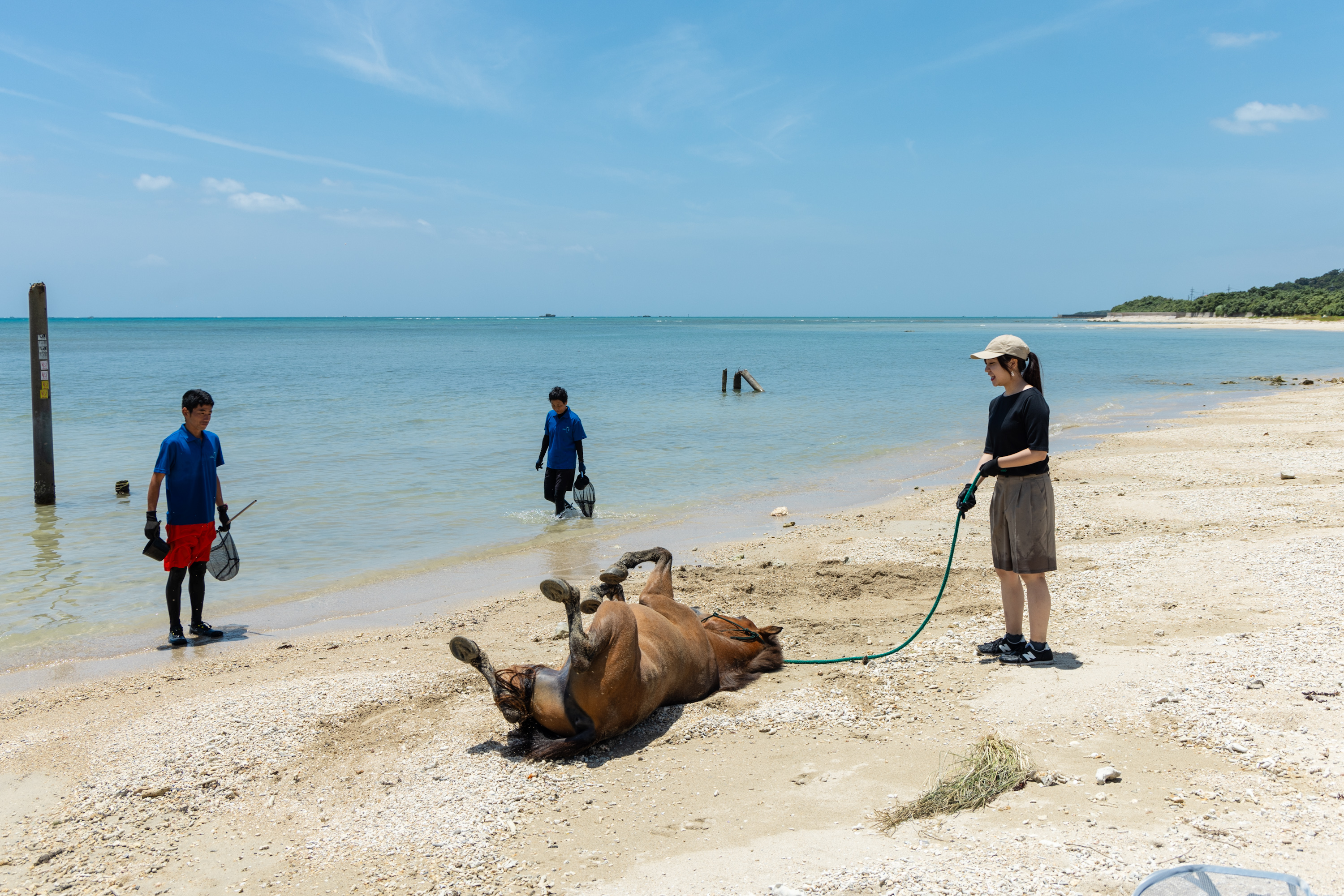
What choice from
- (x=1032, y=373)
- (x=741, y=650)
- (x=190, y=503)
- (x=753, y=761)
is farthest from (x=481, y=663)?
(x=190, y=503)

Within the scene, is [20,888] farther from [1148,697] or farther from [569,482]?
[569,482]

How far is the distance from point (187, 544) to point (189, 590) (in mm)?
495

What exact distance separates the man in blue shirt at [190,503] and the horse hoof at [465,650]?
3591mm

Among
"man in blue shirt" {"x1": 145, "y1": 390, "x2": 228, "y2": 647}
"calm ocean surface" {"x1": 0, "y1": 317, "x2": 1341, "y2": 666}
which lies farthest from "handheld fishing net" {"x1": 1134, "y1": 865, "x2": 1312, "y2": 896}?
"calm ocean surface" {"x1": 0, "y1": 317, "x2": 1341, "y2": 666}

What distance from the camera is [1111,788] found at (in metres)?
3.79

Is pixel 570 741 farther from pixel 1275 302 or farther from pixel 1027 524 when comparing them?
pixel 1275 302

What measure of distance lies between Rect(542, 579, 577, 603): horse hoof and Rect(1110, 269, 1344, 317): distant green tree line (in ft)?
366

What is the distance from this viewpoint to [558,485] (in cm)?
1141

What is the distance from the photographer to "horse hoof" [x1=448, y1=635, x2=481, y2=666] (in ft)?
14.0

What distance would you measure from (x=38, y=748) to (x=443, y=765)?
249 cm

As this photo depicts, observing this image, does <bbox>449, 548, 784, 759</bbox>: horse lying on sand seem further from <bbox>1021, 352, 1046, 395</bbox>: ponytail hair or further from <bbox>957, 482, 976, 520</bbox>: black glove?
<bbox>1021, 352, 1046, 395</bbox>: ponytail hair

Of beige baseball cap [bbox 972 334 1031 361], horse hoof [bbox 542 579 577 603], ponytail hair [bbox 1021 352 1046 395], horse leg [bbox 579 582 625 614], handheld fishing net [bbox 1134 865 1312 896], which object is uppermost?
beige baseball cap [bbox 972 334 1031 361]

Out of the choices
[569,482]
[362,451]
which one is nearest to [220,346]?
[362,451]

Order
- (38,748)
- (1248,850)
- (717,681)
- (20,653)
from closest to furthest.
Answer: (1248,850) < (38,748) < (717,681) < (20,653)
